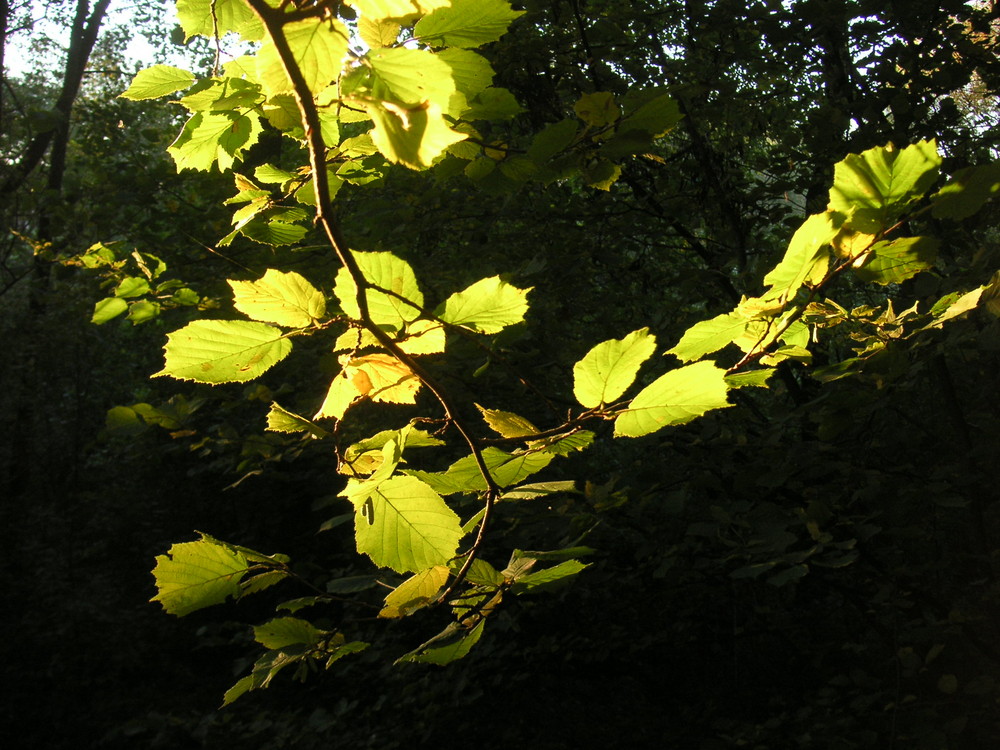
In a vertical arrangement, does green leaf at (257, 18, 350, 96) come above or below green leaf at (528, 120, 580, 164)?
above

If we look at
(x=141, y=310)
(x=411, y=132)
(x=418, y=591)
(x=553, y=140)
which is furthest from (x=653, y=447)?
(x=411, y=132)

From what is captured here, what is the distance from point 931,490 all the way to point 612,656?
2293 mm

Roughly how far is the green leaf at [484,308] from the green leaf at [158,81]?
12.3 inches

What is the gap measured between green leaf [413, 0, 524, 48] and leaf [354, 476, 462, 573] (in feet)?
0.91

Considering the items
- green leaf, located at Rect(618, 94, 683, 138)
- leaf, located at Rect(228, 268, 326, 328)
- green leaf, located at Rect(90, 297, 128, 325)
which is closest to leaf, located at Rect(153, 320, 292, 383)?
leaf, located at Rect(228, 268, 326, 328)

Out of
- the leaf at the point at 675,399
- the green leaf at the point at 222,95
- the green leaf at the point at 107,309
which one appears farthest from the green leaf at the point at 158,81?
the green leaf at the point at 107,309

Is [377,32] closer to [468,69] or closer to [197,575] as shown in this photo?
Answer: [468,69]

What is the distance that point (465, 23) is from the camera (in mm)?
476

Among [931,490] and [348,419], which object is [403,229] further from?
[931,490]

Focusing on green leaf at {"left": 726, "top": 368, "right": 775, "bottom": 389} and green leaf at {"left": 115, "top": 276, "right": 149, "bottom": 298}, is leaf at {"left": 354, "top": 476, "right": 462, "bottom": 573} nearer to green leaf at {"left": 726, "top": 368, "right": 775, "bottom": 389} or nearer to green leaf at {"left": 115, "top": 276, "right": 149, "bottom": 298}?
green leaf at {"left": 726, "top": 368, "right": 775, "bottom": 389}

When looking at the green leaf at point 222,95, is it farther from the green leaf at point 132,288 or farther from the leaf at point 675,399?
the green leaf at point 132,288

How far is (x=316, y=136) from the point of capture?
0.34 meters

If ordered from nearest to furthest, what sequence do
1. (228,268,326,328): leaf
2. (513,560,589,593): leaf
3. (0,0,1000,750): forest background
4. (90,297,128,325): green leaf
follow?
(228,268,326,328): leaf < (513,560,589,593): leaf < (90,297,128,325): green leaf < (0,0,1000,750): forest background

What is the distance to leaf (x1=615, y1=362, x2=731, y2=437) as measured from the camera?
1.51 ft
